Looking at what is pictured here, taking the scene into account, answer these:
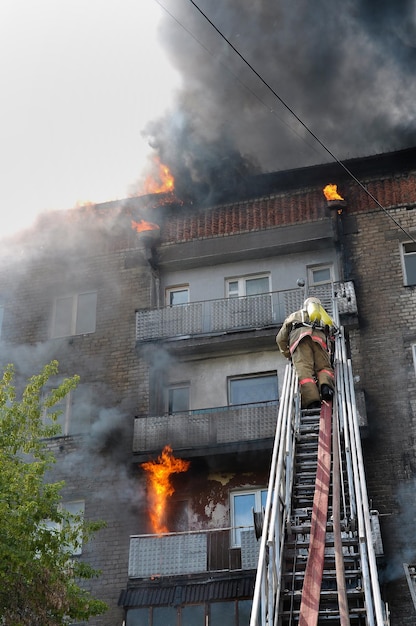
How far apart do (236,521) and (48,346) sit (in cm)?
590

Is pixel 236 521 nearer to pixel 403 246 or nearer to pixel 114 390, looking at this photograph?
pixel 114 390

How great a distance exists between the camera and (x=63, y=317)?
2088 centimetres

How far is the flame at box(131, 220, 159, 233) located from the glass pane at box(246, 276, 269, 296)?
8.20ft

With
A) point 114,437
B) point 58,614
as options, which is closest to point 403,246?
point 114,437

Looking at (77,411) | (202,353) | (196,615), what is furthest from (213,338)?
(196,615)

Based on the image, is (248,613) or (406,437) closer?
(248,613)

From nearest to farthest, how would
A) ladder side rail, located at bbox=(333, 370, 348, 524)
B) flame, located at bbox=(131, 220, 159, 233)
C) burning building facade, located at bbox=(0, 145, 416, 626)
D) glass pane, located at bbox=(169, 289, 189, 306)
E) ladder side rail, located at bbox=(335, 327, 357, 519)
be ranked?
ladder side rail, located at bbox=(335, 327, 357, 519), ladder side rail, located at bbox=(333, 370, 348, 524), burning building facade, located at bbox=(0, 145, 416, 626), glass pane, located at bbox=(169, 289, 189, 306), flame, located at bbox=(131, 220, 159, 233)

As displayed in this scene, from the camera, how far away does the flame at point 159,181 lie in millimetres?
21656

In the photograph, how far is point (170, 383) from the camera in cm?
1947

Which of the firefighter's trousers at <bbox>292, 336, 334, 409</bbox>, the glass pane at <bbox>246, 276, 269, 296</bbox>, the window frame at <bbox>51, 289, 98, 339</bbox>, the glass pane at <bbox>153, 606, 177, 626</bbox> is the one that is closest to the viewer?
the firefighter's trousers at <bbox>292, 336, 334, 409</bbox>

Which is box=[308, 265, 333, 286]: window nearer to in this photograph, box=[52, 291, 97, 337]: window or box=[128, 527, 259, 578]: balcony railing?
box=[52, 291, 97, 337]: window

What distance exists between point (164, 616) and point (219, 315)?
20.7ft

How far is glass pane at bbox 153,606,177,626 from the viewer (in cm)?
1584

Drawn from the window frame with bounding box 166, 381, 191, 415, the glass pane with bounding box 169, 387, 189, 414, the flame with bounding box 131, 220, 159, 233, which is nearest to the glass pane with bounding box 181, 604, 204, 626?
the glass pane with bounding box 169, 387, 189, 414
